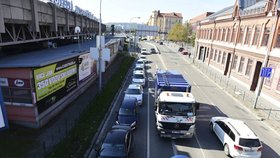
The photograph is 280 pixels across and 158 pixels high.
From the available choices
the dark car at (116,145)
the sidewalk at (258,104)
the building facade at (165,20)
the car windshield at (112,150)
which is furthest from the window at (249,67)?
the building facade at (165,20)

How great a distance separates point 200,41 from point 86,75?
40.6m

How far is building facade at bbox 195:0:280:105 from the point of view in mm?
24078

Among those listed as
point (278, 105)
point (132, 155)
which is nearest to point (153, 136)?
point (132, 155)

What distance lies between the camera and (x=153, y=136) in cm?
1448

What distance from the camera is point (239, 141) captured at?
1188cm

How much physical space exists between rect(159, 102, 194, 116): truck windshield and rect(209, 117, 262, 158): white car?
7.96 feet

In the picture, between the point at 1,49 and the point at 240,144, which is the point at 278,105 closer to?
the point at 240,144

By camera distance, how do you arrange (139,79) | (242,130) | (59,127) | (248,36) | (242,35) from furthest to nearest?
1. (242,35)
2. (248,36)
3. (139,79)
4. (59,127)
5. (242,130)

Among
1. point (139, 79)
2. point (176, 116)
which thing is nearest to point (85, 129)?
point (176, 116)

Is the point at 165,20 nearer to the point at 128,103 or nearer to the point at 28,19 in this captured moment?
the point at 28,19

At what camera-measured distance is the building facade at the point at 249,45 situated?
79.0 feet

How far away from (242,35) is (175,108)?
84.3 feet

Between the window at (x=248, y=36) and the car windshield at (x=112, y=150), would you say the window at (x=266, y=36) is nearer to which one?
the window at (x=248, y=36)

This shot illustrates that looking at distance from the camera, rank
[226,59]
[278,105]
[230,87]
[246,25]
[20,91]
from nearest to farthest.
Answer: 1. [20,91]
2. [278,105]
3. [230,87]
4. [246,25]
5. [226,59]
